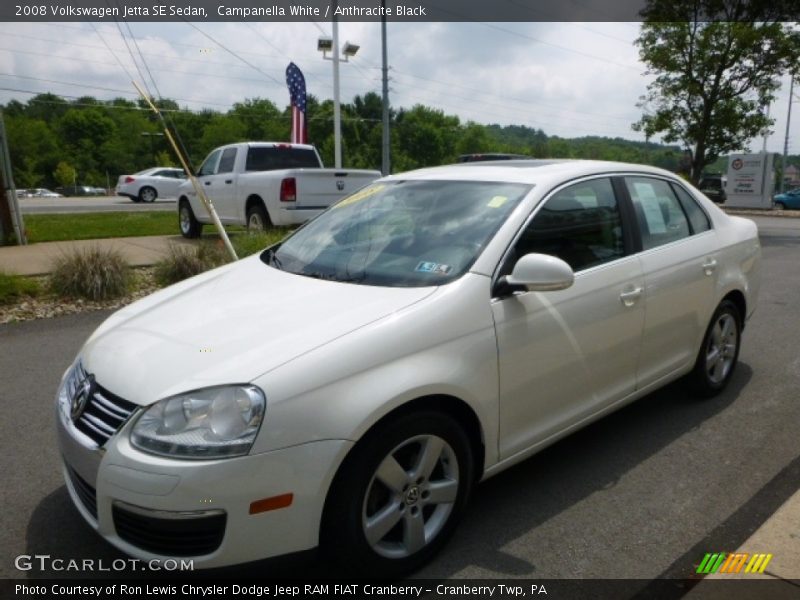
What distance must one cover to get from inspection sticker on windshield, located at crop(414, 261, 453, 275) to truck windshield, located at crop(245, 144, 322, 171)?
9.42m

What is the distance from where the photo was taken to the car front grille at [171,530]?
2.23 meters

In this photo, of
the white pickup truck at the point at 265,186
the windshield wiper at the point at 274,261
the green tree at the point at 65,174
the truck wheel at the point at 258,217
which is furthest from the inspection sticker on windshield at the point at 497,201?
the green tree at the point at 65,174

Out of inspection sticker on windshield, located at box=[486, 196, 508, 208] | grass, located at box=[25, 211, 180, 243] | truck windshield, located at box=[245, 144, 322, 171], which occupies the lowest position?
grass, located at box=[25, 211, 180, 243]

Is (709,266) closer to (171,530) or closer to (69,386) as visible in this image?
(171,530)

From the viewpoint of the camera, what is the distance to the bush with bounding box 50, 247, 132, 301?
7531 mm

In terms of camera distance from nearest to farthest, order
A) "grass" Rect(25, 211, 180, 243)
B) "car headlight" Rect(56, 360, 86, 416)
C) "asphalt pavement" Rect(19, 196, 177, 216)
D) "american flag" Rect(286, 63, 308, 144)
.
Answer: "car headlight" Rect(56, 360, 86, 416) → "grass" Rect(25, 211, 180, 243) → "american flag" Rect(286, 63, 308, 144) → "asphalt pavement" Rect(19, 196, 177, 216)

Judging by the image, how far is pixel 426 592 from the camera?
8.55 feet

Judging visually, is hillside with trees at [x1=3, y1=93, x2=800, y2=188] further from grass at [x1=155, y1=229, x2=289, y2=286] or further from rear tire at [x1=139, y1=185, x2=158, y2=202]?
grass at [x1=155, y1=229, x2=289, y2=286]

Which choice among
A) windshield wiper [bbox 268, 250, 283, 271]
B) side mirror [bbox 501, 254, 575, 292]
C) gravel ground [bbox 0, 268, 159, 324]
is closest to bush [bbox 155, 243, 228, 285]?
gravel ground [bbox 0, 268, 159, 324]

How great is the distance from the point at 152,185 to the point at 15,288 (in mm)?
25088

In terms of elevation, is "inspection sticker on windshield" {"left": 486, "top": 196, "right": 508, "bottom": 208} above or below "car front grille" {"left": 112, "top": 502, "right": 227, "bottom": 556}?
above

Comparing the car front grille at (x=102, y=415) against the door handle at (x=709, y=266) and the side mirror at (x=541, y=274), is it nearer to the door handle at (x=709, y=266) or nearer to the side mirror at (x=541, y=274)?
the side mirror at (x=541, y=274)

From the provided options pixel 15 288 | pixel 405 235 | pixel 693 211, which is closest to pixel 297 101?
pixel 15 288

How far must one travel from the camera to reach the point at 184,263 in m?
8.33
